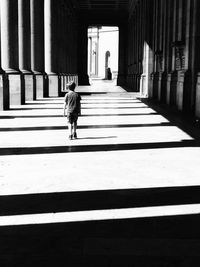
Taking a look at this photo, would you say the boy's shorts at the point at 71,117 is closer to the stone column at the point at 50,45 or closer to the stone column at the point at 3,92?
the stone column at the point at 3,92

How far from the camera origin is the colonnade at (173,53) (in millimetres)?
19339

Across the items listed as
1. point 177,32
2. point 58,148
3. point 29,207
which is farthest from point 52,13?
point 29,207

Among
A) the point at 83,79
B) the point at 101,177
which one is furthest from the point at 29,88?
the point at 83,79

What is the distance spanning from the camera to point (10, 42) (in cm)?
2195

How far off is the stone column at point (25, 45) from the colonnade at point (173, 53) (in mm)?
6864

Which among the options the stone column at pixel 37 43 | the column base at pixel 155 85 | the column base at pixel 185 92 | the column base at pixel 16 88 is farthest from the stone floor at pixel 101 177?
the stone column at pixel 37 43

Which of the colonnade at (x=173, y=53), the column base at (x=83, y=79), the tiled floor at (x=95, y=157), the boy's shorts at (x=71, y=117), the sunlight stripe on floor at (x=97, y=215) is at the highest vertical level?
the colonnade at (x=173, y=53)

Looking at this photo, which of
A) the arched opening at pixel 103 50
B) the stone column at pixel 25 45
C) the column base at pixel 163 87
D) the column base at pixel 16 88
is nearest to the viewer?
the column base at pixel 16 88

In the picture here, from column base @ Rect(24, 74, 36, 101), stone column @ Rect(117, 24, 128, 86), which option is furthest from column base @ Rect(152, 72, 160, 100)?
stone column @ Rect(117, 24, 128, 86)

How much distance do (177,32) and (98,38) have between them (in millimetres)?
81486

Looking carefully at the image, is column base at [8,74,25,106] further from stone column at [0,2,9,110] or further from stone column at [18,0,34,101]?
stone column at [0,2,9,110]

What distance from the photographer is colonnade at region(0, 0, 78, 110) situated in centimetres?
2181

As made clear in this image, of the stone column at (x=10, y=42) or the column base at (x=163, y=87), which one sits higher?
A: the stone column at (x=10, y=42)

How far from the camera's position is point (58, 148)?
10.6 m
